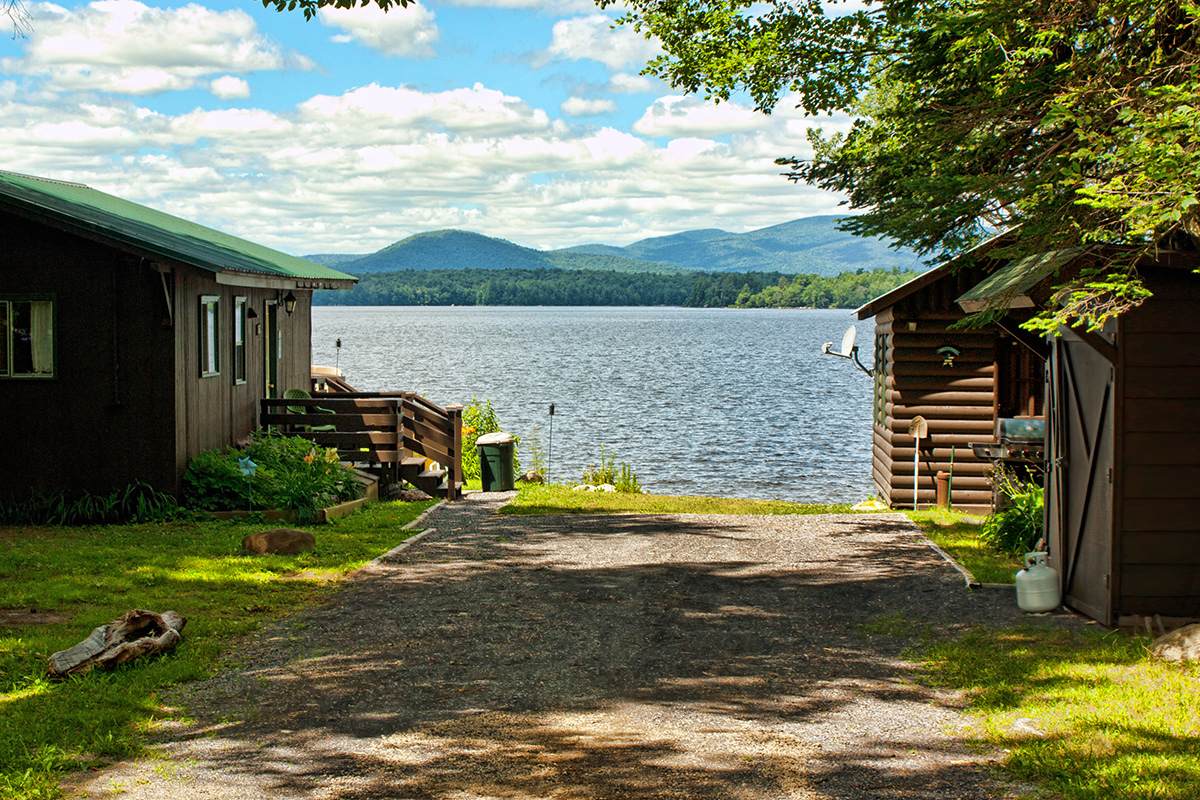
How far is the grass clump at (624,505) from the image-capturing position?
1655 centimetres

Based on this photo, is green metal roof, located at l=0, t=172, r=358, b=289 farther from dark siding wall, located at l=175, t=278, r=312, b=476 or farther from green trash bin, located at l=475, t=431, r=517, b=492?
green trash bin, located at l=475, t=431, r=517, b=492

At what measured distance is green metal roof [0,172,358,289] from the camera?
13.2 meters

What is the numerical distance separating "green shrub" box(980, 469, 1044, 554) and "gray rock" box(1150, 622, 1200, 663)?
419cm

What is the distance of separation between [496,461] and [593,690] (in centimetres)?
1237

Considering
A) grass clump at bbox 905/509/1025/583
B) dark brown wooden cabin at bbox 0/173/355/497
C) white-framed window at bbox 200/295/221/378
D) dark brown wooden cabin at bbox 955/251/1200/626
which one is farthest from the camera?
→ white-framed window at bbox 200/295/221/378

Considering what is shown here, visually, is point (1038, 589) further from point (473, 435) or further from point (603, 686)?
point (473, 435)

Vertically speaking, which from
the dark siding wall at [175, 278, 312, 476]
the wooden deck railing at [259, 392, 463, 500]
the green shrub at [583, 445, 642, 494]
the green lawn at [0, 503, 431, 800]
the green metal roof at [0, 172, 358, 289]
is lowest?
the green shrub at [583, 445, 642, 494]

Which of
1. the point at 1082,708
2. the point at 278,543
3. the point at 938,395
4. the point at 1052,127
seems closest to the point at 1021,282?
the point at 1052,127

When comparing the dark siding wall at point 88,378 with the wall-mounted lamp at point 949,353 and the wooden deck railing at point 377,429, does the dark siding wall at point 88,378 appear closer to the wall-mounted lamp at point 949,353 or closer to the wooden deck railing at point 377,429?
the wooden deck railing at point 377,429

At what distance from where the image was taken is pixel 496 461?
63.0 feet

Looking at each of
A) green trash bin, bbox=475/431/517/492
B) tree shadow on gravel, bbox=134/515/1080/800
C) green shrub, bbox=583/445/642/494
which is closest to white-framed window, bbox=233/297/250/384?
green trash bin, bbox=475/431/517/492

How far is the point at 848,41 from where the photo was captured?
15.0 m

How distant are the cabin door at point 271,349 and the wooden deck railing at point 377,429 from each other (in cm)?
83

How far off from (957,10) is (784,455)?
20.3 meters
